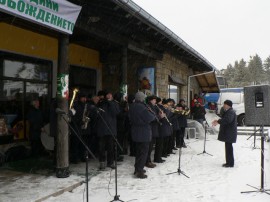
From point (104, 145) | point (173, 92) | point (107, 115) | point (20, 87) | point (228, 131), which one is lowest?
point (104, 145)

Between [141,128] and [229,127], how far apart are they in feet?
7.49

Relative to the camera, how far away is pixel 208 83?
19.2m

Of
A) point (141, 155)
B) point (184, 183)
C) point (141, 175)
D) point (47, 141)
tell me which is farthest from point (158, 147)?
point (47, 141)

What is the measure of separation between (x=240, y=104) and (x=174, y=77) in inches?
277

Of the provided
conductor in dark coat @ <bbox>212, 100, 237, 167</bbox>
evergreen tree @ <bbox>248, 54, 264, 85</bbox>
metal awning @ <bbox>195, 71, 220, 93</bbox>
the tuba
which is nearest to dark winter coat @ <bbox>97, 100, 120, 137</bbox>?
the tuba

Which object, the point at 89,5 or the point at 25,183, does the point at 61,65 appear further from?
the point at 25,183

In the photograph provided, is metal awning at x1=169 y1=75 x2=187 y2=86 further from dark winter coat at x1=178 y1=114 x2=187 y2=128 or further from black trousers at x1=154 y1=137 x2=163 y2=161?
black trousers at x1=154 y1=137 x2=163 y2=161

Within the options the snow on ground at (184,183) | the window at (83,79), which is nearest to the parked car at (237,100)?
the window at (83,79)

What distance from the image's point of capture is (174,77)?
1209 cm

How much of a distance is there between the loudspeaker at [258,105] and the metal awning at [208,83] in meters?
12.4

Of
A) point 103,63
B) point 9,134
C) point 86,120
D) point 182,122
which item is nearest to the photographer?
point 86,120

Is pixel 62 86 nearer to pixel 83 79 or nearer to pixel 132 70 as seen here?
pixel 83 79

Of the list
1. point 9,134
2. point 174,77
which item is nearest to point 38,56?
point 9,134

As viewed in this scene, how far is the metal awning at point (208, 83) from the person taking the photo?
58.7 ft
